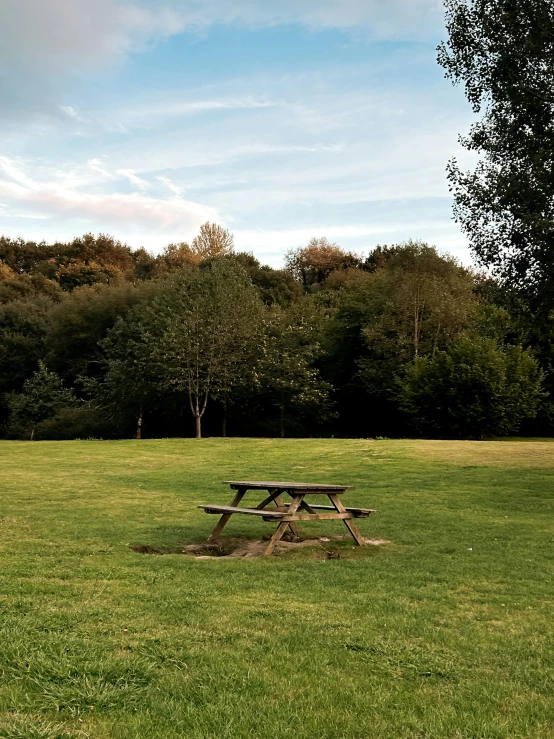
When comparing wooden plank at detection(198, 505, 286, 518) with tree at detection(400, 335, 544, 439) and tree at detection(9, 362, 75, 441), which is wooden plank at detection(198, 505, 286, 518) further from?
tree at detection(9, 362, 75, 441)

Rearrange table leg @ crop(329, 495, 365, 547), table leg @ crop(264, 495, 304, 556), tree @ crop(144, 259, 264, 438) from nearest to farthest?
table leg @ crop(264, 495, 304, 556)
table leg @ crop(329, 495, 365, 547)
tree @ crop(144, 259, 264, 438)

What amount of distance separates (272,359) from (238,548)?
3119 cm

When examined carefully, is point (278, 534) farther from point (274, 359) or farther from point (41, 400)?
point (41, 400)

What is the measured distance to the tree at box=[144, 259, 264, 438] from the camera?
37406 millimetres

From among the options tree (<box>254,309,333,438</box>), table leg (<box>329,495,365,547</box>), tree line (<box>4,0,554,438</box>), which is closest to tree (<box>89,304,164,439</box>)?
tree line (<box>4,0,554,438</box>)

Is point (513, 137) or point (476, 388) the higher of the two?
point (513, 137)

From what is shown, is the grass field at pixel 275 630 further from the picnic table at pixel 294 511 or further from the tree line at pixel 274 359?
the tree line at pixel 274 359

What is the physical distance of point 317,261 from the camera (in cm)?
6756

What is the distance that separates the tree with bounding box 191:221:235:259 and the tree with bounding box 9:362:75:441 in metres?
23.8

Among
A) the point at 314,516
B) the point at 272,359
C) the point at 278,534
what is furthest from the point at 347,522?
the point at 272,359

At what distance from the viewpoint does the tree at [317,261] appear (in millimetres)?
67688

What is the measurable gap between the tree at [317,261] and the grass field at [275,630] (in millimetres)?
57102

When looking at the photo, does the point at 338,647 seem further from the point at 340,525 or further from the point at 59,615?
the point at 340,525

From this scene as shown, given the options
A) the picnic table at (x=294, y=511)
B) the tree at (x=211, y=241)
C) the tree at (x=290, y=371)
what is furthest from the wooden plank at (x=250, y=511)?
the tree at (x=211, y=241)
